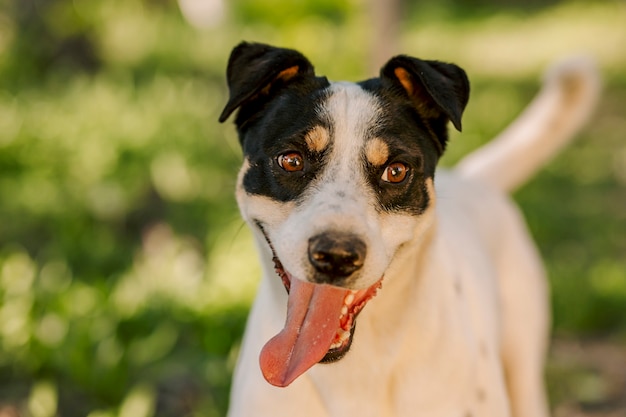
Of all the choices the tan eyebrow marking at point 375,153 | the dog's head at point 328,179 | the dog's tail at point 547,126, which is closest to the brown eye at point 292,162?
the dog's head at point 328,179

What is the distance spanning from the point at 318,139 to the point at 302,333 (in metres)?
0.59

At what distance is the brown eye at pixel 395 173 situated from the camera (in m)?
2.82

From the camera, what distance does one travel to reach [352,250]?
251 cm

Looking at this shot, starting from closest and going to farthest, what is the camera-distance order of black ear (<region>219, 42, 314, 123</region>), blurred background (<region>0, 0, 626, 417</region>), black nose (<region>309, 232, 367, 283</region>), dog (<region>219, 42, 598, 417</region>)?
black nose (<region>309, 232, 367, 283</region>) → dog (<region>219, 42, 598, 417</region>) → black ear (<region>219, 42, 314, 123</region>) → blurred background (<region>0, 0, 626, 417</region>)

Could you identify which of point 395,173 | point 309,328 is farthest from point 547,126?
point 309,328

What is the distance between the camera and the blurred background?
4.41m

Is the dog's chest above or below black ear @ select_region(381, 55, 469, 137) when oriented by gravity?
below

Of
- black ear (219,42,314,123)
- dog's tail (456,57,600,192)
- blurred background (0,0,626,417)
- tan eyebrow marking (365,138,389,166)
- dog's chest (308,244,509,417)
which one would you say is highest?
black ear (219,42,314,123)

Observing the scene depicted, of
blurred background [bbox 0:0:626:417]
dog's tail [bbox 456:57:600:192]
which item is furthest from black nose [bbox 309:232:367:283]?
dog's tail [bbox 456:57:600:192]

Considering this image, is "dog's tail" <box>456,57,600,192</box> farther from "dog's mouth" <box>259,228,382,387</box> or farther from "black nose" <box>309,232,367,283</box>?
"black nose" <box>309,232,367,283</box>

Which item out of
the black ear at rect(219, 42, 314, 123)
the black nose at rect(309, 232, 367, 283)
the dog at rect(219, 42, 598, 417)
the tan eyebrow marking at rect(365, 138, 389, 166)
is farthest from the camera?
the black ear at rect(219, 42, 314, 123)

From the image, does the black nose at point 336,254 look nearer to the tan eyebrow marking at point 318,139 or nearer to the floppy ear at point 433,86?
the tan eyebrow marking at point 318,139

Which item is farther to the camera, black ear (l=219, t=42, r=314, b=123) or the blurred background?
the blurred background

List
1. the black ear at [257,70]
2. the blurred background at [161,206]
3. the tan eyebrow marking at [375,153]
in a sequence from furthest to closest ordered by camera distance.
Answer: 1. the blurred background at [161,206]
2. the black ear at [257,70]
3. the tan eyebrow marking at [375,153]
